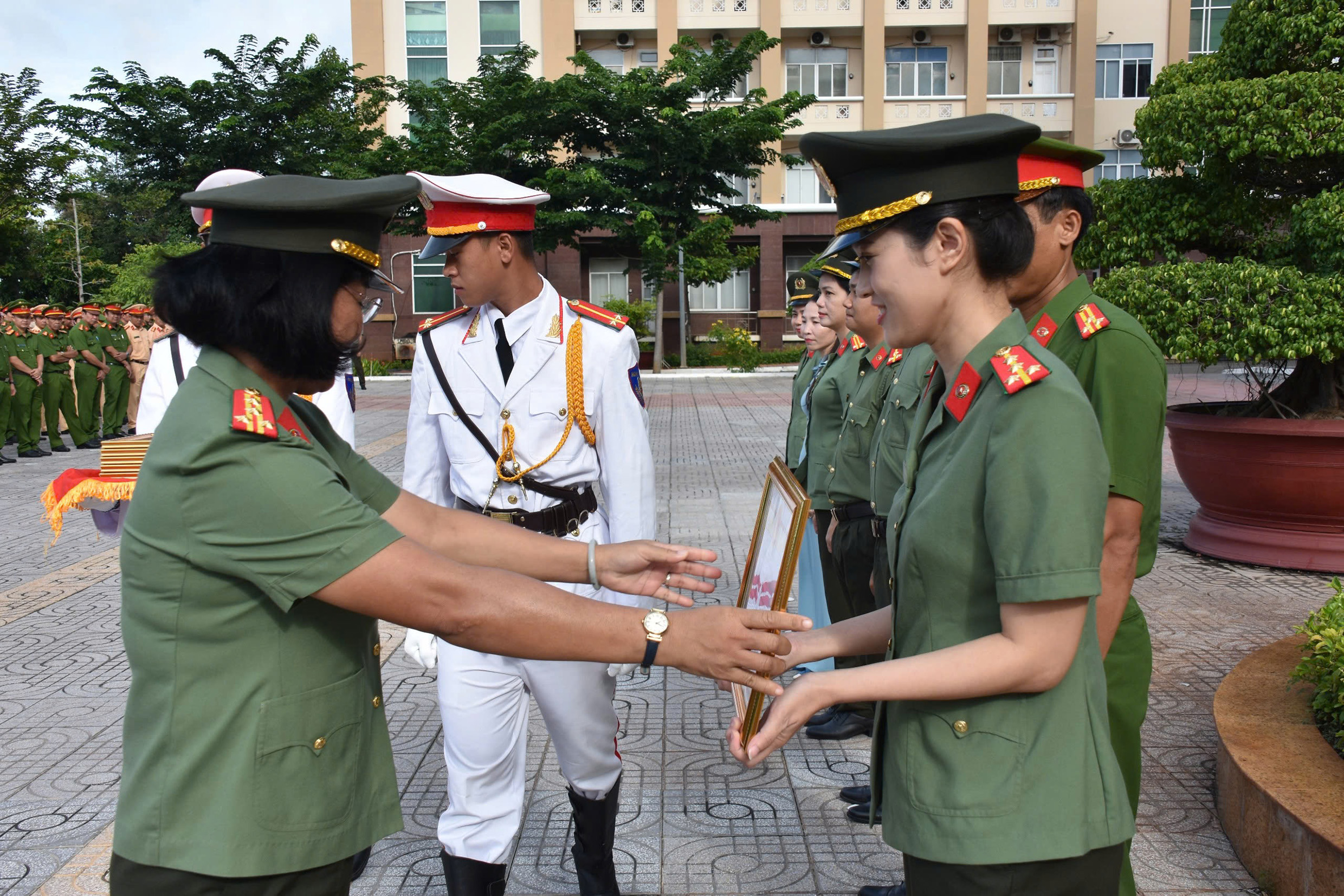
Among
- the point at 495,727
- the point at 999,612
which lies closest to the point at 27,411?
the point at 495,727

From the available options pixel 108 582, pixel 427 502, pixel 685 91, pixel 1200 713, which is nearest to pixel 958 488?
pixel 427 502

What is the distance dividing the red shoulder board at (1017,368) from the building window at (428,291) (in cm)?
3521

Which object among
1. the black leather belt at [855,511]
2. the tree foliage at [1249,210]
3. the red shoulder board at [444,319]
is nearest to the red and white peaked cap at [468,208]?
the red shoulder board at [444,319]

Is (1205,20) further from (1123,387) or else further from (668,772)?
(1123,387)

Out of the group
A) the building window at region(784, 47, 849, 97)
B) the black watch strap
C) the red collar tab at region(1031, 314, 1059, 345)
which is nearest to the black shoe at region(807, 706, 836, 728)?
the red collar tab at region(1031, 314, 1059, 345)

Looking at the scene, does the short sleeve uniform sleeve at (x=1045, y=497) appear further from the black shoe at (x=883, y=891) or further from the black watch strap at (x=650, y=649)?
the black shoe at (x=883, y=891)

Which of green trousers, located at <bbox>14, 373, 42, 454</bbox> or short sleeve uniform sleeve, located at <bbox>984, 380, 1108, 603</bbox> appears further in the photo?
green trousers, located at <bbox>14, 373, 42, 454</bbox>

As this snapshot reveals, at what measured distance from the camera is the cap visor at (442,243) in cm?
324

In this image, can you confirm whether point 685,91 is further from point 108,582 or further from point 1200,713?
point 1200,713

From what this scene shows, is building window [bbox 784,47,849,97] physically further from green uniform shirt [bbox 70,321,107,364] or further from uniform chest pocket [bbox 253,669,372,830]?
uniform chest pocket [bbox 253,669,372,830]

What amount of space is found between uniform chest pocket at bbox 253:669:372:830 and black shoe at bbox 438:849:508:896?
112 centimetres

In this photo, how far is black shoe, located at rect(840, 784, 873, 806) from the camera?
3.80 metres

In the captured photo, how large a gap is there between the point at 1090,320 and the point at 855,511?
2.44m

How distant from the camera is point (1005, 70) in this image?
35.2 m
